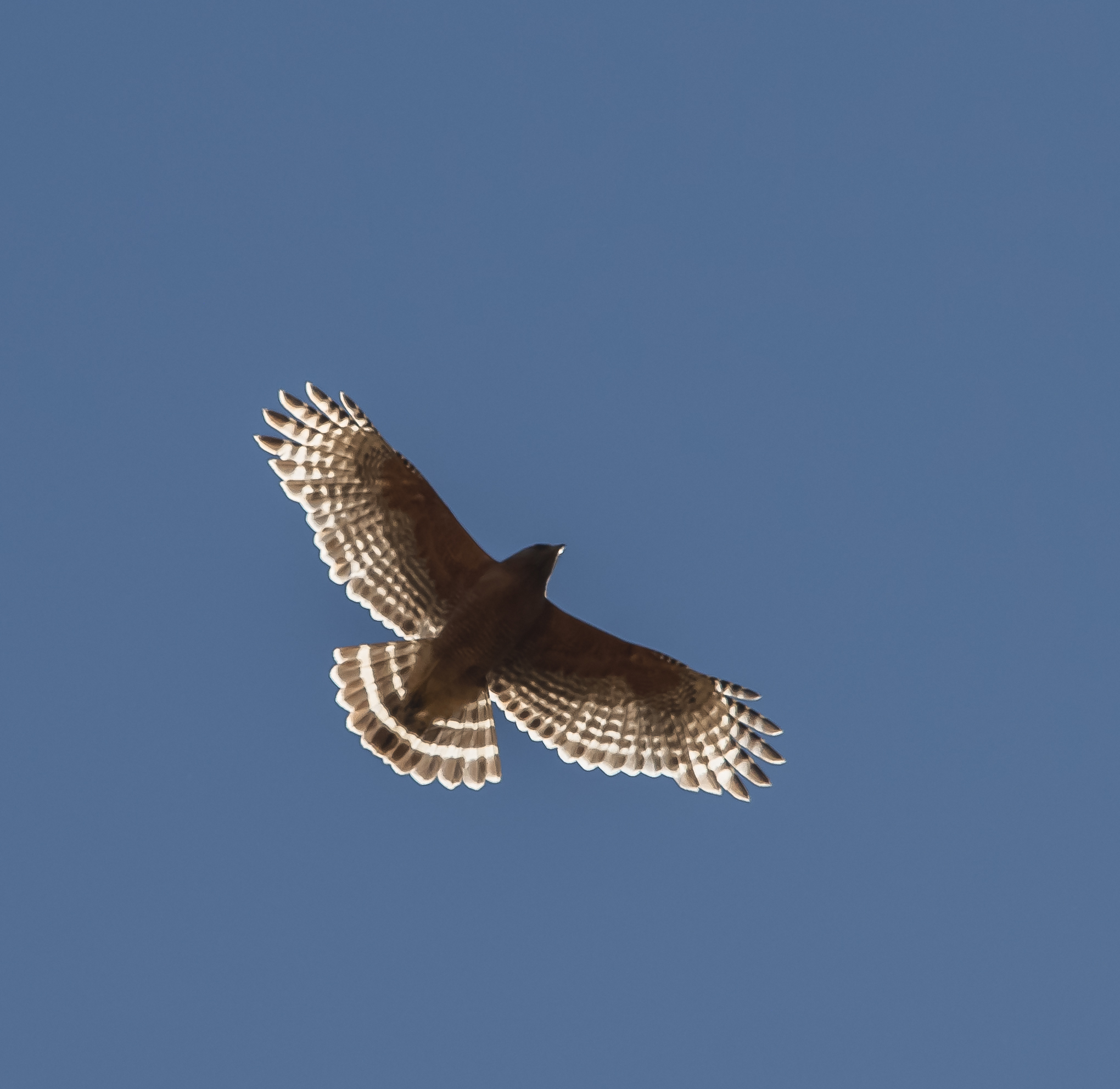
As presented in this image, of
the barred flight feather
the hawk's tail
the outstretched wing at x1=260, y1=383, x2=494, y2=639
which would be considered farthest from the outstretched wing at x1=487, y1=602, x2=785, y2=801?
the outstretched wing at x1=260, y1=383, x2=494, y2=639

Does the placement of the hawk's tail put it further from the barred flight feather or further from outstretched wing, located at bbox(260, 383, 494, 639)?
the barred flight feather

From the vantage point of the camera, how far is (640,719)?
14.6 meters

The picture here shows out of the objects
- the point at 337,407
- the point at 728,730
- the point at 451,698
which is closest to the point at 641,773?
the point at 728,730

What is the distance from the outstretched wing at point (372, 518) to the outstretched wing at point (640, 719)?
3.31 ft

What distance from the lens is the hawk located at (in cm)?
1391

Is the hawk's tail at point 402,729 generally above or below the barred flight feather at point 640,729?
below

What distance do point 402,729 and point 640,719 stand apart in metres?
2.24

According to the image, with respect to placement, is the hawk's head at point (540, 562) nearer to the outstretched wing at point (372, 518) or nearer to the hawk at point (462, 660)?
the hawk at point (462, 660)

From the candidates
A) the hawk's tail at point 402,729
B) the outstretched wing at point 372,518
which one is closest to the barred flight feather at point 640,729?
the hawk's tail at point 402,729

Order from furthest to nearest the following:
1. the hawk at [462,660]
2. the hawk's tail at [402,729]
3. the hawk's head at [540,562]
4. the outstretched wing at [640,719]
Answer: the outstretched wing at [640,719]
the hawk's tail at [402,729]
the hawk at [462,660]
the hawk's head at [540,562]

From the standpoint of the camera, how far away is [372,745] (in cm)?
1423

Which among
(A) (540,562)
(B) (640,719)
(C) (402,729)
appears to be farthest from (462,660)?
(B) (640,719)

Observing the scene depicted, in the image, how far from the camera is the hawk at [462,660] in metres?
13.9

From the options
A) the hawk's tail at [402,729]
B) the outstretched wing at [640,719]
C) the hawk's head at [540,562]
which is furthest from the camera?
the outstretched wing at [640,719]
